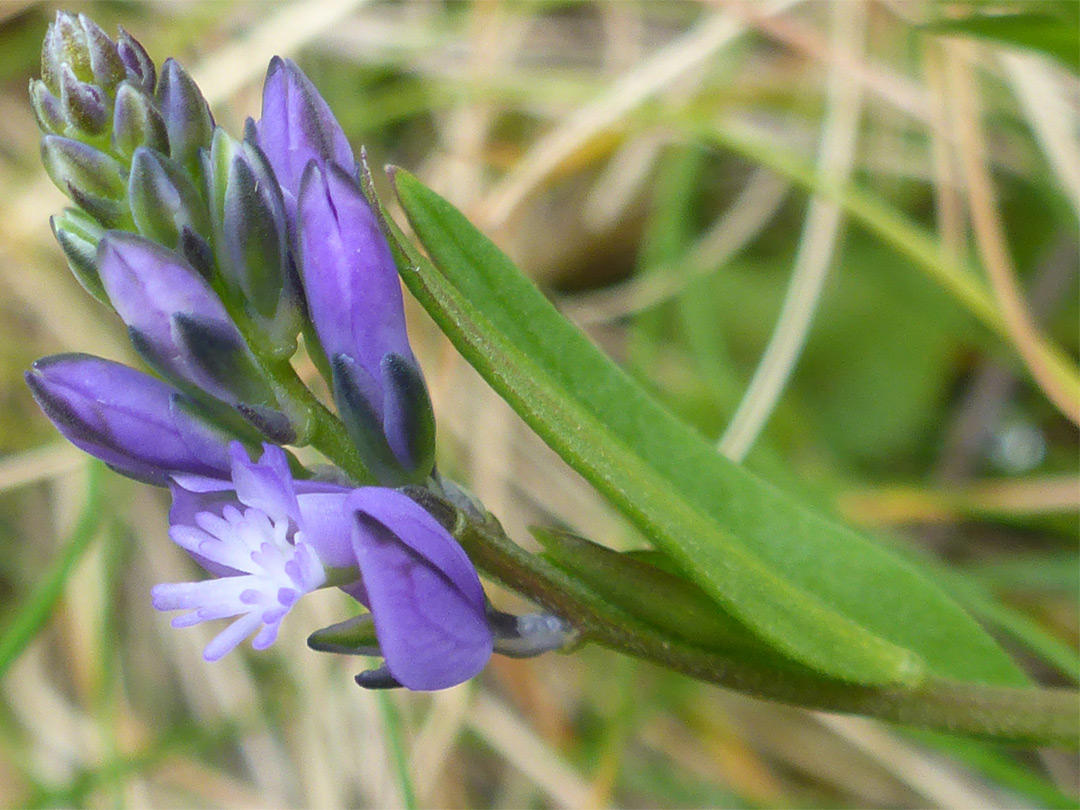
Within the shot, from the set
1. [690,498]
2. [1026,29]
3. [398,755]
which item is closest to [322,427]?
[690,498]

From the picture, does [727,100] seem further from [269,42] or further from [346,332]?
[346,332]

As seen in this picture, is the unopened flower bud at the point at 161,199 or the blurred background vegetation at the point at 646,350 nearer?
the unopened flower bud at the point at 161,199

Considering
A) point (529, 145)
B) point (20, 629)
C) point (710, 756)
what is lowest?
point (710, 756)

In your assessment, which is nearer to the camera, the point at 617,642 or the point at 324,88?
the point at 617,642

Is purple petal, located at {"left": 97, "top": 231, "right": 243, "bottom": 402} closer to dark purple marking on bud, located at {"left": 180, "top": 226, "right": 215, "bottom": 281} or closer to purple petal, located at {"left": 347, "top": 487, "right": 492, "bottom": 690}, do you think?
dark purple marking on bud, located at {"left": 180, "top": 226, "right": 215, "bottom": 281}

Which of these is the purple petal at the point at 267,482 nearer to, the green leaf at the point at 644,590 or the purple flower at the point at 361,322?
the purple flower at the point at 361,322

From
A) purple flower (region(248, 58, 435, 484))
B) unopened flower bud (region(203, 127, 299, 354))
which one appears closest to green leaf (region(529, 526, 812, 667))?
purple flower (region(248, 58, 435, 484))

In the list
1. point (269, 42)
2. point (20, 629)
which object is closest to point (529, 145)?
point (269, 42)

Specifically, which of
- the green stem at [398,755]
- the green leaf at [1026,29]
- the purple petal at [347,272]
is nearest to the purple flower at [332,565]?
the purple petal at [347,272]

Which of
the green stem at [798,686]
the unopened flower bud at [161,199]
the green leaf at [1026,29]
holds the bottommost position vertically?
the green stem at [798,686]
